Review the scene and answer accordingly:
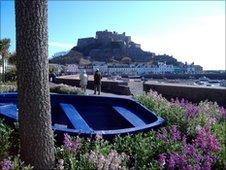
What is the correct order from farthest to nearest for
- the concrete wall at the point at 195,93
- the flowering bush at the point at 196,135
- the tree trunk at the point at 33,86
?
1. the concrete wall at the point at 195,93
2. the flowering bush at the point at 196,135
3. the tree trunk at the point at 33,86

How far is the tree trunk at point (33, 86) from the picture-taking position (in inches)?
185

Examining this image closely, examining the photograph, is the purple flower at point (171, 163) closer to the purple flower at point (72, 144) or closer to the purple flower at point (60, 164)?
the purple flower at point (72, 144)

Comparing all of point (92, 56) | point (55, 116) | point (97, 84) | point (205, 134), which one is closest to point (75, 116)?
point (55, 116)

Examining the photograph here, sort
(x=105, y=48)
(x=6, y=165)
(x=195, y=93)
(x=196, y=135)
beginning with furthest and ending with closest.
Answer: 1. (x=105, y=48)
2. (x=195, y=93)
3. (x=196, y=135)
4. (x=6, y=165)

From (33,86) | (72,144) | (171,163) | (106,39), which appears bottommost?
(171,163)

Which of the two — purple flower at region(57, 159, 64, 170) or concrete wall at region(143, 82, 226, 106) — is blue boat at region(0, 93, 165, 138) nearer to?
purple flower at region(57, 159, 64, 170)

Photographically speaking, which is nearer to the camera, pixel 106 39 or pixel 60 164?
pixel 60 164

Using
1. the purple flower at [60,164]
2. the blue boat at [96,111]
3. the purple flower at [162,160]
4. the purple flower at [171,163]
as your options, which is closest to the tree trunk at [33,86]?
the purple flower at [60,164]

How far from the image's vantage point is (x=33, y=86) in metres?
4.72

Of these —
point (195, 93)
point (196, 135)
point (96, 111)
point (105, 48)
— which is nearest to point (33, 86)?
point (196, 135)

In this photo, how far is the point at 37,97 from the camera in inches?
186

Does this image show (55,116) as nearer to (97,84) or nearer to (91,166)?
(91,166)

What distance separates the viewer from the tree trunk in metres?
4.70

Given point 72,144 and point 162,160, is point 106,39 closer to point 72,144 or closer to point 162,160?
point 72,144
